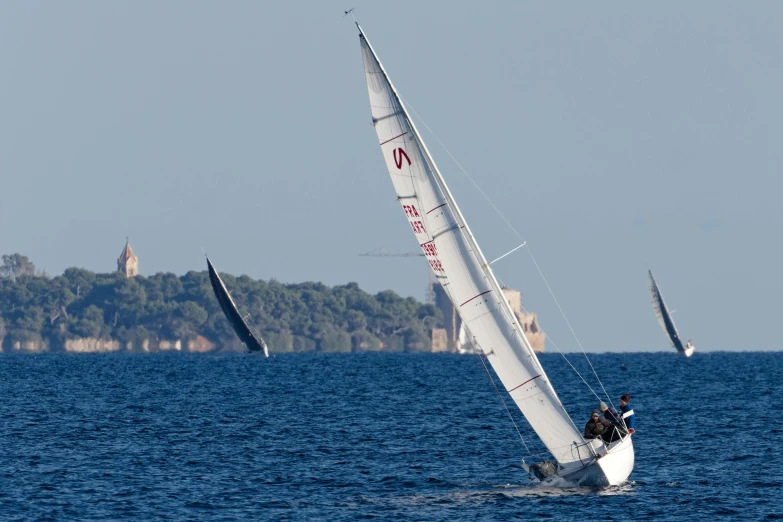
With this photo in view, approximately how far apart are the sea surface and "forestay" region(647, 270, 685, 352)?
89710mm

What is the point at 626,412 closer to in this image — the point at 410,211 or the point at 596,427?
the point at 596,427

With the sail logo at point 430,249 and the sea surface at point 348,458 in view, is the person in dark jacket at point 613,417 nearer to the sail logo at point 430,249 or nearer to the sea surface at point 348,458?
the sea surface at point 348,458

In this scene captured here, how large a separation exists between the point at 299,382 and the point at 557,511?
226 feet

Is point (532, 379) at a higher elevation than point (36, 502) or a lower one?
higher

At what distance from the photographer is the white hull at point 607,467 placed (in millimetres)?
36344

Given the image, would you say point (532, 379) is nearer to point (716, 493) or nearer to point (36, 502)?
point (716, 493)

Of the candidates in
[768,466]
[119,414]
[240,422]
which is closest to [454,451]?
[768,466]

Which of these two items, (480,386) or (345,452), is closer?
(345,452)

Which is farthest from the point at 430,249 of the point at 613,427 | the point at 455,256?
the point at 613,427

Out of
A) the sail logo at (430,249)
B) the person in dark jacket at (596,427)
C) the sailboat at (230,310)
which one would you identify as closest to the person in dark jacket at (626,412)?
the person in dark jacket at (596,427)

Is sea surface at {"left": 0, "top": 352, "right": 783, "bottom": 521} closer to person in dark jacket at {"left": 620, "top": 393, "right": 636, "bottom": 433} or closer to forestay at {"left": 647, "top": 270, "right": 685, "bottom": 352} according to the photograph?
person in dark jacket at {"left": 620, "top": 393, "right": 636, "bottom": 433}

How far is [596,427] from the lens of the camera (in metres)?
36.3

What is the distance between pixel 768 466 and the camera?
44094mm

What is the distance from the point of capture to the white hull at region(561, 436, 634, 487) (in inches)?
1431
